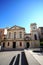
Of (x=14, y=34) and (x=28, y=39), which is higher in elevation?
(x=14, y=34)

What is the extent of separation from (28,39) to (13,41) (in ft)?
22.4

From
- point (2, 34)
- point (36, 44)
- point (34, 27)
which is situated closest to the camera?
point (36, 44)

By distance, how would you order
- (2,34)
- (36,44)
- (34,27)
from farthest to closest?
(2,34)
(34,27)
(36,44)

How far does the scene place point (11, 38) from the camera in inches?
1538

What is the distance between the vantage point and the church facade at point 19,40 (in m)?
38.2

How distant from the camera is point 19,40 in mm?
38531

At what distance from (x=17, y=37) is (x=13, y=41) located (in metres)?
2.53

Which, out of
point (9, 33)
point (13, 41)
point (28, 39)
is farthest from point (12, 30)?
point (28, 39)

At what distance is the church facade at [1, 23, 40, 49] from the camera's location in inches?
1506

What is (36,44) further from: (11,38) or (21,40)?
(11,38)

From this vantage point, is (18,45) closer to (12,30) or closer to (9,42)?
(9,42)

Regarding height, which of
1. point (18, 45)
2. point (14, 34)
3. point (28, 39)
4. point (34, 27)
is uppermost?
point (34, 27)

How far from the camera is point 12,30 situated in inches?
1578

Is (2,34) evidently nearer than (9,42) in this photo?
No
